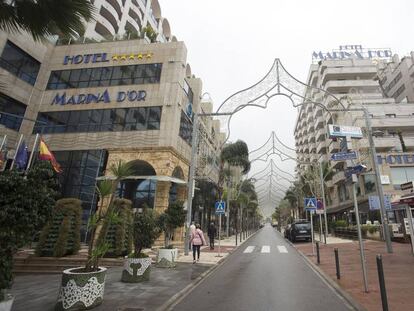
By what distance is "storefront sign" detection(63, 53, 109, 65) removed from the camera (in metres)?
24.8

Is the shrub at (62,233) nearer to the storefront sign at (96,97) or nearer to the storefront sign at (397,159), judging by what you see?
the storefront sign at (96,97)

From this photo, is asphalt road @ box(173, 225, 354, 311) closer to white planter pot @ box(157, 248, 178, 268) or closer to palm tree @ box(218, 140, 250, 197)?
white planter pot @ box(157, 248, 178, 268)

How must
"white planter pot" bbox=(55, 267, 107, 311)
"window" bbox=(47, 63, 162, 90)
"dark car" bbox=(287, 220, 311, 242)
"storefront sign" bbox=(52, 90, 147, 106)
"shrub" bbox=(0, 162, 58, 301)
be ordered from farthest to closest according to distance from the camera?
"dark car" bbox=(287, 220, 311, 242)
"window" bbox=(47, 63, 162, 90)
"storefront sign" bbox=(52, 90, 147, 106)
"white planter pot" bbox=(55, 267, 107, 311)
"shrub" bbox=(0, 162, 58, 301)

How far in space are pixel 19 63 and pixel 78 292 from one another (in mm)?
23791

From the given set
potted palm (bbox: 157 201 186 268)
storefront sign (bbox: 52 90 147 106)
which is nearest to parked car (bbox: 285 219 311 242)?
potted palm (bbox: 157 201 186 268)

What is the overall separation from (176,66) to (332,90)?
37.3 m

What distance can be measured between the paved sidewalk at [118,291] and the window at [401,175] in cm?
3028

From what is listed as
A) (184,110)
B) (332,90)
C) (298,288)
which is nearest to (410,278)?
(298,288)

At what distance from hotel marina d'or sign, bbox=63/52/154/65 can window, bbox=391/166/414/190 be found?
1176 inches

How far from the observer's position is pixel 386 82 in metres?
55.5

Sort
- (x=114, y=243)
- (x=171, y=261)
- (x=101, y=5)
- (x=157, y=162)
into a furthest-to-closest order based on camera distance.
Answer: (x=101, y=5)
(x=157, y=162)
(x=114, y=243)
(x=171, y=261)

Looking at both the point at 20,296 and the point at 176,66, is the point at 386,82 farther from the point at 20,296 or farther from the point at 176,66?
the point at 20,296

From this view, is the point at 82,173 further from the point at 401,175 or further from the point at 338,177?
the point at 338,177

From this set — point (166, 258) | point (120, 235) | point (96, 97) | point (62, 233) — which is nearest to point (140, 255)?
point (166, 258)
